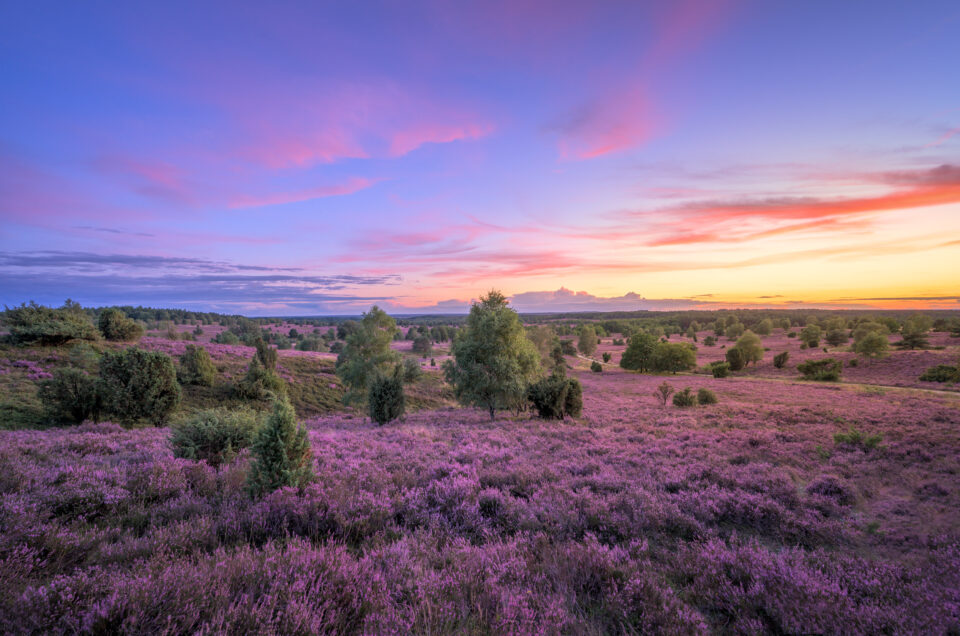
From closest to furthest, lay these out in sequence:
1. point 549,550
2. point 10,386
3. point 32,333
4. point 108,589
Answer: point 108,589, point 549,550, point 10,386, point 32,333

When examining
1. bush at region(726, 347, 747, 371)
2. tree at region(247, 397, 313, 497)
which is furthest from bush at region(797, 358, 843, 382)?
tree at region(247, 397, 313, 497)

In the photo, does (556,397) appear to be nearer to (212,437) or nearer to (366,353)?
(212,437)

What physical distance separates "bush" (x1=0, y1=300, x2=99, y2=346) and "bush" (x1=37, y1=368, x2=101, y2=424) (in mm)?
16514

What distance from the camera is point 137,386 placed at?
1675 centimetres

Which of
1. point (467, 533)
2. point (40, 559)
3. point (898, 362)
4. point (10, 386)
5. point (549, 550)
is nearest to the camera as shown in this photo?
point (40, 559)

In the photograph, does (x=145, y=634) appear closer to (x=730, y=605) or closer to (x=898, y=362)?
(x=730, y=605)

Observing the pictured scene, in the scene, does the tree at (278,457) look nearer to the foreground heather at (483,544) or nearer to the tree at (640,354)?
the foreground heather at (483,544)

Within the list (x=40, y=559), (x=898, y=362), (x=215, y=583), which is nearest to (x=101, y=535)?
(x=40, y=559)

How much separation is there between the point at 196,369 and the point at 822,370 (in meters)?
63.4

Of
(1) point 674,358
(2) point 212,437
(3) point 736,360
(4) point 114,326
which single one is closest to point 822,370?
(3) point 736,360

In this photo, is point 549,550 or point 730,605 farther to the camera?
point 549,550

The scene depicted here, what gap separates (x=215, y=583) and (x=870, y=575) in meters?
7.15

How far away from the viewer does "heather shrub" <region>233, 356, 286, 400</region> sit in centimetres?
2633

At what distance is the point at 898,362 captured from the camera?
38.2 meters
